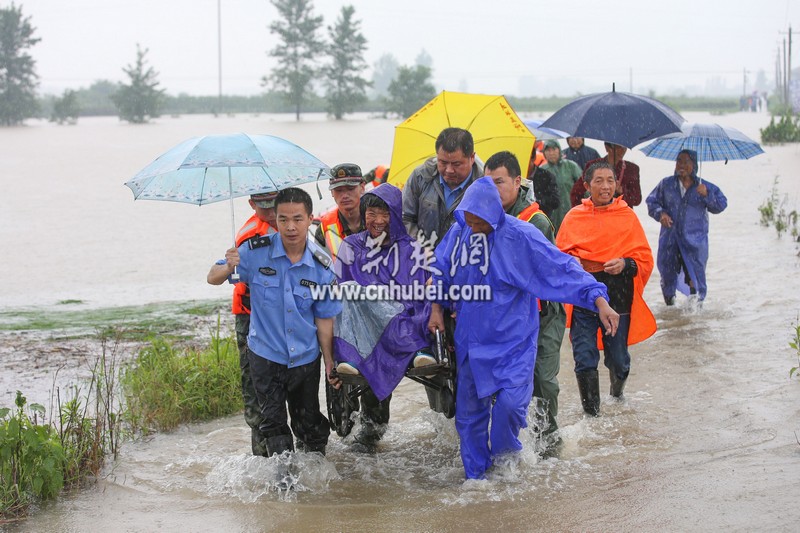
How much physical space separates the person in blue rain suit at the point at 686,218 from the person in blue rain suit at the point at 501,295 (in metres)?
4.69

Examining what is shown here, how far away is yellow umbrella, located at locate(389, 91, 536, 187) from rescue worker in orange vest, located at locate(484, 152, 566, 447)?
832 mm

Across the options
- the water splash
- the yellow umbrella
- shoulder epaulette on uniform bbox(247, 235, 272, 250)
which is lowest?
the water splash

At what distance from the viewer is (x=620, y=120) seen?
738 centimetres

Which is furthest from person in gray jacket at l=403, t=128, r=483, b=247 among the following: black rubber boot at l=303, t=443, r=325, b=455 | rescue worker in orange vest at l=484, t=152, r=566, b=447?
black rubber boot at l=303, t=443, r=325, b=455

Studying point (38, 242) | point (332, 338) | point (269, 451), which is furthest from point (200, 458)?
point (38, 242)

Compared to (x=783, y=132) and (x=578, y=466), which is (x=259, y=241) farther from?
(x=783, y=132)

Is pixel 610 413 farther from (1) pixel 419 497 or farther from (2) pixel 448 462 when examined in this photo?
(1) pixel 419 497

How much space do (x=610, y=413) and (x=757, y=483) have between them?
1.53m

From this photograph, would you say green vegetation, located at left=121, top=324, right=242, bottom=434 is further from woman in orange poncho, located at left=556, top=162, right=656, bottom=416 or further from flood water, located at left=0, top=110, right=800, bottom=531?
woman in orange poncho, located at left=556, top=162, right=656, bottom=416

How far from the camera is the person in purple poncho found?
4844 millimetres

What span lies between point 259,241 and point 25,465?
1.68m

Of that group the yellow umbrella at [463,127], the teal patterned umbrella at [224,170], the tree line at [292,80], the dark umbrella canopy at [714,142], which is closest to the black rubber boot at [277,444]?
the teal patterned umbrella at [224,170]

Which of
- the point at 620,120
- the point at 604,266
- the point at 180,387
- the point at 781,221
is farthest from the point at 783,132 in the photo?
the point at 180,387

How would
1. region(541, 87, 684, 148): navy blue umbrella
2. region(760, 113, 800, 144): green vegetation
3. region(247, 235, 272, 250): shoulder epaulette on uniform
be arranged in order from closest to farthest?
region(247, 235, 272, 250): shoulder epaulette on uniform, region(541, 87, 684, 148): navy blue umbrella, region(760, 113, 800, 144): green vegetation
